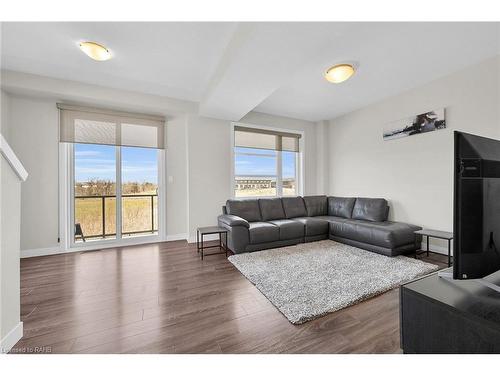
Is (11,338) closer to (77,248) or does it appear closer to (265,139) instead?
(77,248)

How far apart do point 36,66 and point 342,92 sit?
450 centimetres

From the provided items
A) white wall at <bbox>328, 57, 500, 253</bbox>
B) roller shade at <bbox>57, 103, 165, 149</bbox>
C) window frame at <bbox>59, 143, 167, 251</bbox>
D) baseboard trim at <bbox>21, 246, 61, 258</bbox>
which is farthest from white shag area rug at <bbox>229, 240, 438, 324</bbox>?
baseboard trim at <bbox>21, 246, 61, 258</bbox>

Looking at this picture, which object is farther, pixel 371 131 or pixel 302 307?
pixel 371 131

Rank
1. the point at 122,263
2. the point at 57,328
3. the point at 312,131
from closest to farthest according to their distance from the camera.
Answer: the point at 57,328 < the point at 122,263 < the point at 312,131

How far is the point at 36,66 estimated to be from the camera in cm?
273

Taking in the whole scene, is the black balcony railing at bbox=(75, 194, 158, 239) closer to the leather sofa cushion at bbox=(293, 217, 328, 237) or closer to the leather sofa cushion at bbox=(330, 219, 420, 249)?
the leather sofa cushion at bbox=(293, 217, 328, 237)

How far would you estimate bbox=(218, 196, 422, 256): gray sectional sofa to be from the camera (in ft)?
10.1

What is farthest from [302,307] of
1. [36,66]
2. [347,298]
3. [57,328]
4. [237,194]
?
[36,66]

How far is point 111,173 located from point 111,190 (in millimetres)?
312

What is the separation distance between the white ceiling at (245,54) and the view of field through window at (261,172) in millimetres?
1351

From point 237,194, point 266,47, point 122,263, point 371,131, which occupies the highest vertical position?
point 266,47

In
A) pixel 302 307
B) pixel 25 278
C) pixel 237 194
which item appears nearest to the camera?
pixel 302 307

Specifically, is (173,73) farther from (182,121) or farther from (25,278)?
(25,278)

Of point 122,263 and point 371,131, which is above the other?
point 371,131
